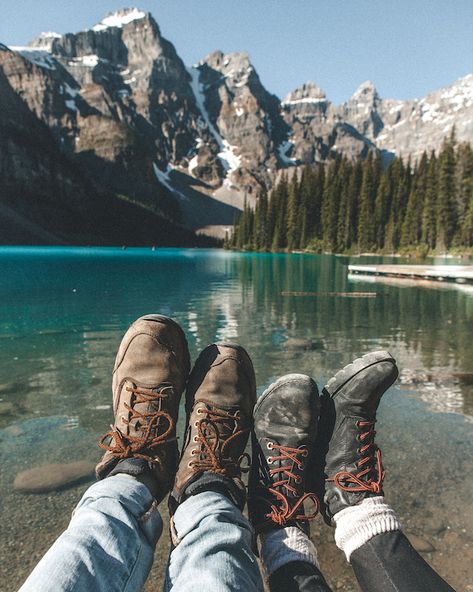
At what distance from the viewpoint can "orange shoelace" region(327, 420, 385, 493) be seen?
2203 mm

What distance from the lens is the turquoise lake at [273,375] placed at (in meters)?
2.46

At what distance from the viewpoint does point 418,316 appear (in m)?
10.4

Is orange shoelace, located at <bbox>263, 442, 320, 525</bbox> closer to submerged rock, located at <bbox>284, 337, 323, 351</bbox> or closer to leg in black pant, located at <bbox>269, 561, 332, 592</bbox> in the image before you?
leg in black pant, located at <bbox>269, 561, 332, 592</bbox>

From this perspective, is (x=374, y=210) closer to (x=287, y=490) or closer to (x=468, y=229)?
Result: (x=468, y=229)

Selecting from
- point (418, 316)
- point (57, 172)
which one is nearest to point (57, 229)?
point (57, 172)

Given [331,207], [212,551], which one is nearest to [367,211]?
[331,207]

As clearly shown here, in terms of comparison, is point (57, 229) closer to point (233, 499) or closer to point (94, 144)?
point (94, 144)

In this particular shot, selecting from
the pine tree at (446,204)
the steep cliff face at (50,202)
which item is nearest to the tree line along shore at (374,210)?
the pine tree at (446,204)

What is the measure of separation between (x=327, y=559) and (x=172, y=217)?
174 m

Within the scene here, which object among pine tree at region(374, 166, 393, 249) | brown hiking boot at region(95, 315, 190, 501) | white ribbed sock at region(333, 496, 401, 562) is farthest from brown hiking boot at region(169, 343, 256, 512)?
pine tree at region(374, 166, 393, 249)

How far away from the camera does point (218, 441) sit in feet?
8.25

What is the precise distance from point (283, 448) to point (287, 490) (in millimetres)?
239

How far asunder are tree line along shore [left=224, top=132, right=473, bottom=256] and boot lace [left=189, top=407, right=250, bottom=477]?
50.9 m

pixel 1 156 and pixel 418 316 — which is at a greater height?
pixel 1 156
